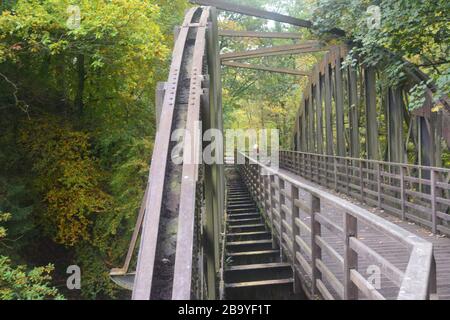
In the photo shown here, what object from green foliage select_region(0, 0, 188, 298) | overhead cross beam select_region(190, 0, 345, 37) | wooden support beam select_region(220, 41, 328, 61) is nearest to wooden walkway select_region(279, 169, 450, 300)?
overhead cross beam select_region(190, 0, 345, 37)

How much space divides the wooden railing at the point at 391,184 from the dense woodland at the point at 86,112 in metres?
2.09

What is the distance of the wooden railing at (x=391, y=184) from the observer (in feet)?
22.4

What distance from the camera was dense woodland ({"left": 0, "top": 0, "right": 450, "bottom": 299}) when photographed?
8547 millimetres

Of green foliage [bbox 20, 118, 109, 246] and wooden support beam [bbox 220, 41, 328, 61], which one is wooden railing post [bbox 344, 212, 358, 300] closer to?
green foliage [bbox 20, 118, 109, 246]

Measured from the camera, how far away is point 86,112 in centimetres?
1246

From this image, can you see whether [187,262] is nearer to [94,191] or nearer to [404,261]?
[404,261]

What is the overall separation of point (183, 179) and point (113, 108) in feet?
31.9

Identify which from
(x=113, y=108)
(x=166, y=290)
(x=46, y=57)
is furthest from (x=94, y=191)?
(x=166, y=290)

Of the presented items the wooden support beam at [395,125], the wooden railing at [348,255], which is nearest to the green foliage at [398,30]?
the wooden support beam at [395,125]

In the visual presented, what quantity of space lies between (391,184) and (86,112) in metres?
8.65

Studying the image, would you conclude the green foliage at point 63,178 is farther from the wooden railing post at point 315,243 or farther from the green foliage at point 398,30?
the wooden railing post at point 315,243

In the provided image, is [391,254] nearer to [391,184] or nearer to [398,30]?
[398,30]

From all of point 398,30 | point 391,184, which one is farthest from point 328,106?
point 398,30

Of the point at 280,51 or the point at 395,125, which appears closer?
the point at 395,125
